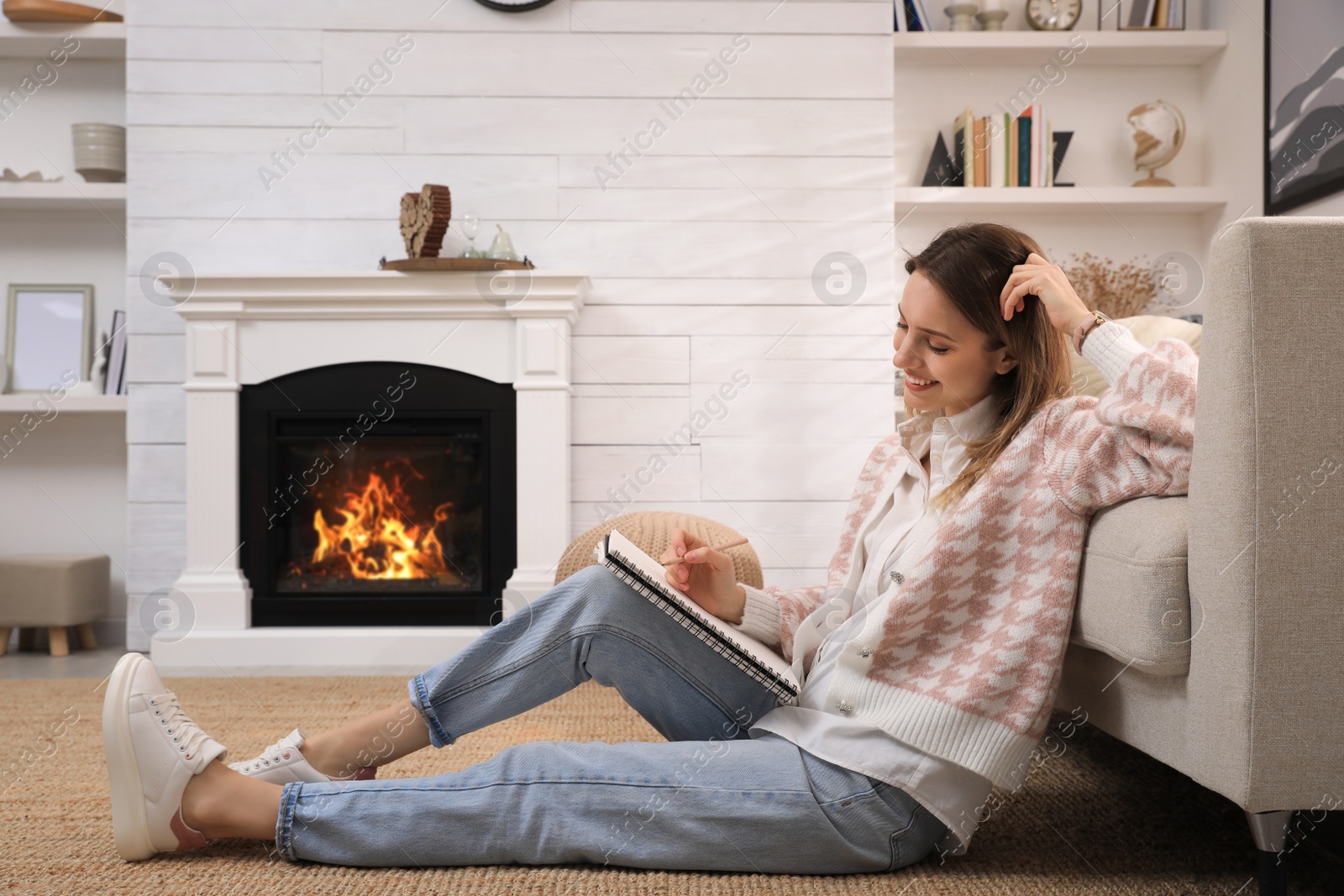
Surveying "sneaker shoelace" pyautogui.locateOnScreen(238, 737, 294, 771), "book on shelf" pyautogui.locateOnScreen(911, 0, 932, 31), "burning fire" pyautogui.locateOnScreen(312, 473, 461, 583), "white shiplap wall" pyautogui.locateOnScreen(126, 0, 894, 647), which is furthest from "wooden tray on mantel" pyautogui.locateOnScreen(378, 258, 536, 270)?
"sneaker shoelace" pyautogui.locateOnScreen(238, 737, 294, 771)

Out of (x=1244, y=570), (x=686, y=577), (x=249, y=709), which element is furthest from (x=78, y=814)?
(x=1244, y=570)

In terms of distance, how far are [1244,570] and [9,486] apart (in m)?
3.54

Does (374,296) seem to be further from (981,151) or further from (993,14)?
(993,14)

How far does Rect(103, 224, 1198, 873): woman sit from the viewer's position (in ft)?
3.52

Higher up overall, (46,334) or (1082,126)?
(1082,126)

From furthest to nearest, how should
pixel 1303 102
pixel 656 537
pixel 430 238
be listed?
pixel 430 238 → pixel 1303 102 → pixel 656 537

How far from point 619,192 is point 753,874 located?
7.42ft

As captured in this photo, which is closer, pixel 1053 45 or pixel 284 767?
pixel 284 767

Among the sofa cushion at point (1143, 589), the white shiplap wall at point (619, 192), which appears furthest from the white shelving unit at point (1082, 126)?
the sofa cushion at point (1143, 589)

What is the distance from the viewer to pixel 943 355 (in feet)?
3.89

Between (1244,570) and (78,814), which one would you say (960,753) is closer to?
(1244,570)

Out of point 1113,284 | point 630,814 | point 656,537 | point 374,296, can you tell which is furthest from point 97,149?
point 1113,284

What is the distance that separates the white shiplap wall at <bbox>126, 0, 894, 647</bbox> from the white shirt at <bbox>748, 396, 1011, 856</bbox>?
5.53 feet

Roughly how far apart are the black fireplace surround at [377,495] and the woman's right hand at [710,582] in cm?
160
